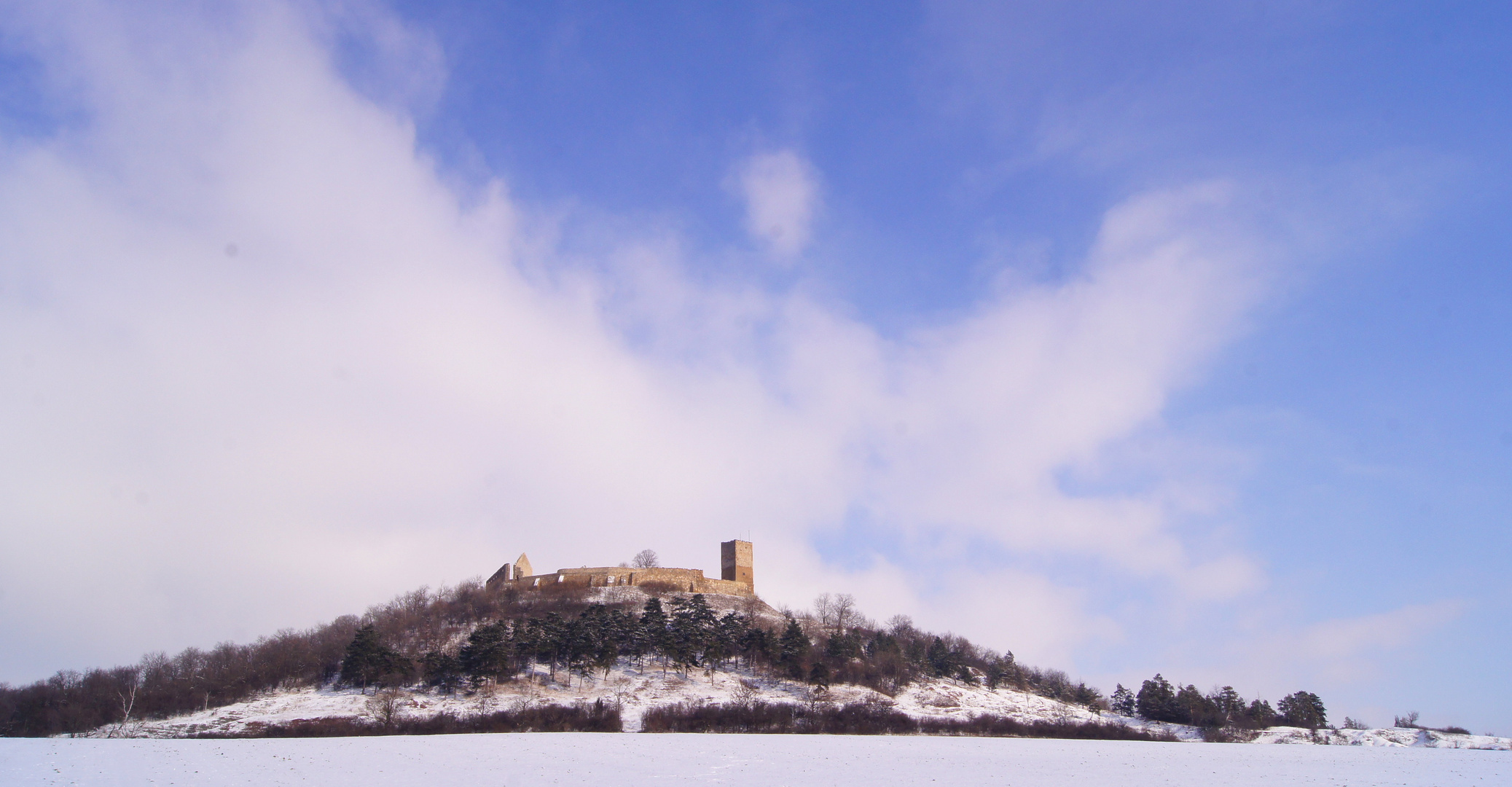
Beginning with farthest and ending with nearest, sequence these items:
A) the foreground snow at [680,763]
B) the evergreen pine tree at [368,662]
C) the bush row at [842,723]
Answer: the evergreen pine tree at [368,662]
the bush row at [842,723]
the foreground snow at [680,763]

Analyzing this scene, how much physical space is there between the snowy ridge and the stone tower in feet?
125

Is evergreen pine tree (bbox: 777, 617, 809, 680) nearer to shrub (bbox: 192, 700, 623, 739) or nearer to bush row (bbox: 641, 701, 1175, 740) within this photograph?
bush row (bbox: 641, 701, 1175, 740)

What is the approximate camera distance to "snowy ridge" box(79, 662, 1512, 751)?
59656 mm

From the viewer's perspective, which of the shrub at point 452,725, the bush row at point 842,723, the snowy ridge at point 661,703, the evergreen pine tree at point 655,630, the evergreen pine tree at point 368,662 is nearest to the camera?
the shrub at point 452,725

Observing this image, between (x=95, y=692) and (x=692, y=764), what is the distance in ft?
226

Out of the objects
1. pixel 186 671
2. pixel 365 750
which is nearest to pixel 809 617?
pixel 186 671

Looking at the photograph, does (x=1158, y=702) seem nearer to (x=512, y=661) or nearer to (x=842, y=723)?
(x=842, y=723)

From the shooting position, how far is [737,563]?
120000 mm

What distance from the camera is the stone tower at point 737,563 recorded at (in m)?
119

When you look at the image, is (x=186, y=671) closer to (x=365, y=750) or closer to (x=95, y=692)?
(x=95, y=692)

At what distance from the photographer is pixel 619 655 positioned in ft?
264

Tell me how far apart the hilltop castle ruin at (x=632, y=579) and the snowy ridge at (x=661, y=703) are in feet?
115

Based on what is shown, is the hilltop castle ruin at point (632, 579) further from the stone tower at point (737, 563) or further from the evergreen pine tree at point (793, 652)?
the evergreen pine tree at point (793, 652)

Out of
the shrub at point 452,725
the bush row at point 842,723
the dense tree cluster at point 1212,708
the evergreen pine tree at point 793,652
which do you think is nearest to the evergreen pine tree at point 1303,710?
the dense tree cluster at point 1212,708
